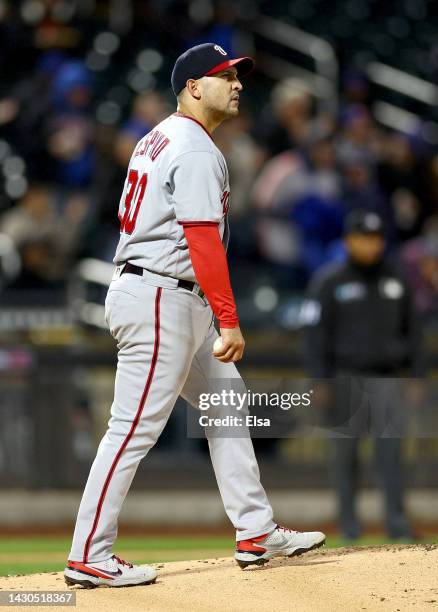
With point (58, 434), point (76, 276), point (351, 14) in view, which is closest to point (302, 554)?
point (58, 434)

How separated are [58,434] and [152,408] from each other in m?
5.05

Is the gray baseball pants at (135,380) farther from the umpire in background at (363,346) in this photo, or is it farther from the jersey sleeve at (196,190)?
the umpire in background at (363,346)

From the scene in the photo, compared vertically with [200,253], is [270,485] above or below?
below

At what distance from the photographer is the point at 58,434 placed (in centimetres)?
959

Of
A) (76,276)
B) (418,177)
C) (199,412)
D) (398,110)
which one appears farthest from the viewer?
(398,110)

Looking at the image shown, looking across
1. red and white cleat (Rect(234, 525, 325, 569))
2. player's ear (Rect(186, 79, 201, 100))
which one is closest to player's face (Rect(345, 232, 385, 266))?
red and white cleat (Rect(234, 525, 325, 569))

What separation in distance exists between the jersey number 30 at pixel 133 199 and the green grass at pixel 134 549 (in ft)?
9.02

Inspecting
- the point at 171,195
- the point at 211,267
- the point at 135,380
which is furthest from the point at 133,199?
the point at 135,380

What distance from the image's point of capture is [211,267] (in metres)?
4.53

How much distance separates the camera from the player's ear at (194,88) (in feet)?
15.8

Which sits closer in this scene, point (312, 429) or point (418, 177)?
point (312, 429)

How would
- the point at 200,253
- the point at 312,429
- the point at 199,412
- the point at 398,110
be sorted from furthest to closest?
the point at 398,110, the point at 312,429, the point at 199,412, the point at 200,253

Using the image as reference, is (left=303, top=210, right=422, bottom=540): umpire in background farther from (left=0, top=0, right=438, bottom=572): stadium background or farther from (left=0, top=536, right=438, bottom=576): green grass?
(left=0, top=0, right=438, bottom=572): stadium background

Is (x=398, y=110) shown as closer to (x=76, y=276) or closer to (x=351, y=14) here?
(x=351, y=14)
